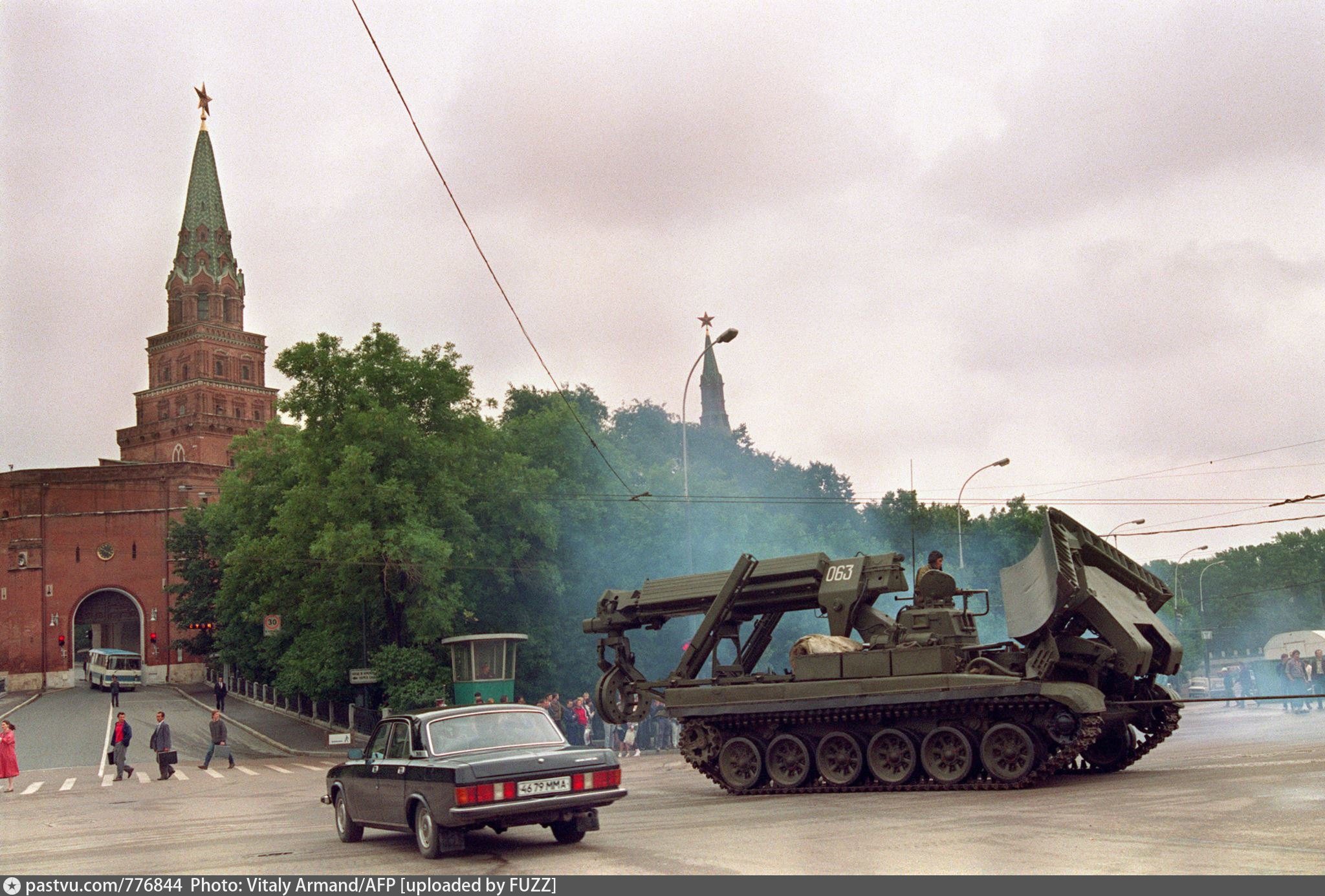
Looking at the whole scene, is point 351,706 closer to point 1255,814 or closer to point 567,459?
point 567,459

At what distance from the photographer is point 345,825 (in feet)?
44.3

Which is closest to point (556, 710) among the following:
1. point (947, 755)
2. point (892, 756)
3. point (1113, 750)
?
point (892, 756)

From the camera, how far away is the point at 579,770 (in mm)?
11812

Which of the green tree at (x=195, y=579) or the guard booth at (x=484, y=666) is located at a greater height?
the green tree at (x=195, y=579)

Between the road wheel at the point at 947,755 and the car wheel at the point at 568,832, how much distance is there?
5.65 meters

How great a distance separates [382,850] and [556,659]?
102ft

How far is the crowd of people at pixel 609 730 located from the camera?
31.3m

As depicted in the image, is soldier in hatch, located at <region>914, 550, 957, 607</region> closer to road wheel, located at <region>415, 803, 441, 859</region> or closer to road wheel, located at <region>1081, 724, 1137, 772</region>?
road wheel, located at <region>1081, 724, 1137, 772</region>

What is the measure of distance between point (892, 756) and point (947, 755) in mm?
803

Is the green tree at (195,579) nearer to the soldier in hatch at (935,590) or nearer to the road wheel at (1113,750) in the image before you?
the soldier in hatch at (935,590)

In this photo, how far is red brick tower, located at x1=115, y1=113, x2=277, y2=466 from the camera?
11494 cm

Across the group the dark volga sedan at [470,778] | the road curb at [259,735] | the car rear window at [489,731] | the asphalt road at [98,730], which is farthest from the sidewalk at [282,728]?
the car rear window at [489,731]
